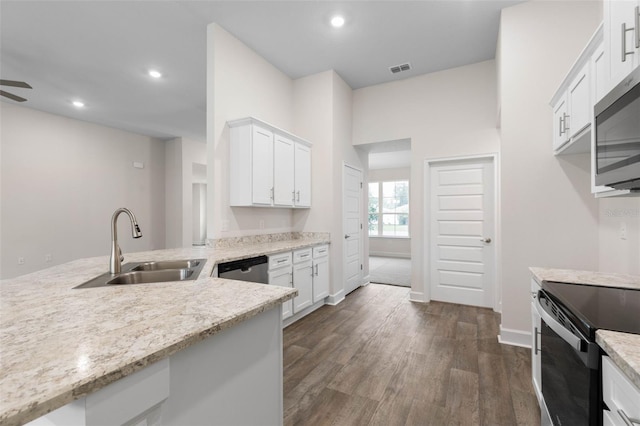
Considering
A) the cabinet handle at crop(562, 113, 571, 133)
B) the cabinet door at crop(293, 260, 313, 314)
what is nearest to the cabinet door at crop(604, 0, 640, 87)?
the cabinet handle at crop(562, 113, 571, 133)

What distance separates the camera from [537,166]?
2826 mm

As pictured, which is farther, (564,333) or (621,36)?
(621,36)

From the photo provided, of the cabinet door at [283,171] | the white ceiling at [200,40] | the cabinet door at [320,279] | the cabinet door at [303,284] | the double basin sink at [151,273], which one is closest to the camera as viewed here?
the double basin sink at [151,273]

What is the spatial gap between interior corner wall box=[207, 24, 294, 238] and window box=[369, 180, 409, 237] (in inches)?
224

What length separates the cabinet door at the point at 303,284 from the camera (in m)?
3.45

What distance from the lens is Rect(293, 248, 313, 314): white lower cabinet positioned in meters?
3.46

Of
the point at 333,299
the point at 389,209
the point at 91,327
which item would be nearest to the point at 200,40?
the point at 91,327

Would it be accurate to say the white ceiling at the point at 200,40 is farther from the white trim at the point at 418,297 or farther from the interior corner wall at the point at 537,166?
the white trim at the point at 418,297

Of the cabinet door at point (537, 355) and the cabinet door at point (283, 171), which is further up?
the cabinet door at point (283, 171)

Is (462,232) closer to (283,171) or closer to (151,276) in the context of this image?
(283,171)

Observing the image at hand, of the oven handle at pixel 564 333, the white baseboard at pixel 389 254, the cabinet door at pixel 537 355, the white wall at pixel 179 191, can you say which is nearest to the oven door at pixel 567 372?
the oven handle at pixel 564 333

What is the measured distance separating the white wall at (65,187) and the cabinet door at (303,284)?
5.28 meters

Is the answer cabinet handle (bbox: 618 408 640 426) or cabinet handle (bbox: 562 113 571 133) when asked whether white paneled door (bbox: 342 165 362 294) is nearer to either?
cabinet handle (bbox: 562 113 571 133)

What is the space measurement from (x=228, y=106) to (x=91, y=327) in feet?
9.71
